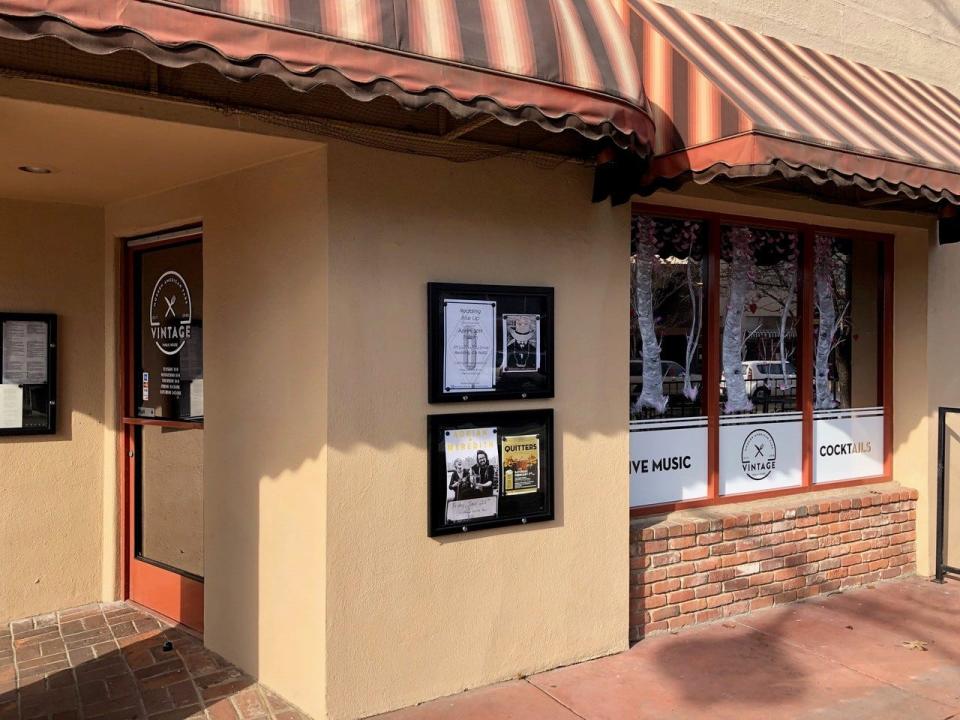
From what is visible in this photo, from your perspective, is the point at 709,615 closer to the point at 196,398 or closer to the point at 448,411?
the point at 448,411

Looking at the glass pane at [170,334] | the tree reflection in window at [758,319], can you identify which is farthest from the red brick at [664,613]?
the glass pane at [170,334]

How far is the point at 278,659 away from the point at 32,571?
2.04m

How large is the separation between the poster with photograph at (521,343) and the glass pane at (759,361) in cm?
198

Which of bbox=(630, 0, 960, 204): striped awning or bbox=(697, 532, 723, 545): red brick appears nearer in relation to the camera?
bbox=(630, 0, 960, 204): striped awning

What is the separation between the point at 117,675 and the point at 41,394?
73.6 inches

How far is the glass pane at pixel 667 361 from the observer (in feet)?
18.7

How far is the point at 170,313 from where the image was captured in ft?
17.7

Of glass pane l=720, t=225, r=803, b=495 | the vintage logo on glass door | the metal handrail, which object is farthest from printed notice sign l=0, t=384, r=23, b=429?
the metal handrail

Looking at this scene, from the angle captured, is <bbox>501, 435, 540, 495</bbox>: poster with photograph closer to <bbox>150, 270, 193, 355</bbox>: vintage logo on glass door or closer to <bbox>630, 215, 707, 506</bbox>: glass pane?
<bbox>630, 215, 707, 506</bbox>: glass pane

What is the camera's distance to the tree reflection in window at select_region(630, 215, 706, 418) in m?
5.74

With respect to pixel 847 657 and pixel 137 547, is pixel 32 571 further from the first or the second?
pixel 847 657

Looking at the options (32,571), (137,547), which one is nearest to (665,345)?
(137,547)

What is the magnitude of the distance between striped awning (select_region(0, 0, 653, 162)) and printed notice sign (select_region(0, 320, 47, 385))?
3.16 metres

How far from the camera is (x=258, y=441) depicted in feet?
14.9
